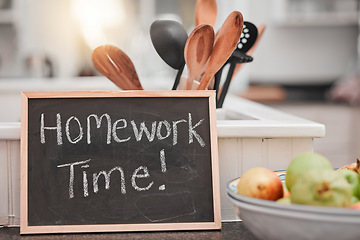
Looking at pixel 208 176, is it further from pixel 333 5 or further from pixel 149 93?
pixel 333 5

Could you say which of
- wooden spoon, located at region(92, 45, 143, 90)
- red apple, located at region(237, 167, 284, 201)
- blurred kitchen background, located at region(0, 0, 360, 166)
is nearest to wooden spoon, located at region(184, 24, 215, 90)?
wooden spoon, located at region(92, 45, 143, 90)

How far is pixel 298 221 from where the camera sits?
1.67 feet

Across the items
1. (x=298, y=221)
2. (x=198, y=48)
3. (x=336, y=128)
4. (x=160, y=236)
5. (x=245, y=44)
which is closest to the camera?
(x=298, y=221)

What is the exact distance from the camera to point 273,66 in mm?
3789

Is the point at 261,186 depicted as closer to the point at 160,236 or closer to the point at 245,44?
the point at 160,236

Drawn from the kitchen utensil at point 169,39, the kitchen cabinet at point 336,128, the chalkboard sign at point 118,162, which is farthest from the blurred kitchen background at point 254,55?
the chalkboard sign at point 118,162

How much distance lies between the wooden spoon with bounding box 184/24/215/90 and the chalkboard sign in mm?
100

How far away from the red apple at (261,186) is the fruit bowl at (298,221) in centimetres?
3

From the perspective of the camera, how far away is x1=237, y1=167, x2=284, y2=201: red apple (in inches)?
23.1

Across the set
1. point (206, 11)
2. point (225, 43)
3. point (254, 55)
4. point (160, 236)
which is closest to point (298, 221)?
point (160, 236)

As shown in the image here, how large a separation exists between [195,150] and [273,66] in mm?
3206

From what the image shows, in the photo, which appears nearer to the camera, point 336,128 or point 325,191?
point 325,191

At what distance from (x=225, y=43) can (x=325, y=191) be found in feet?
1.10

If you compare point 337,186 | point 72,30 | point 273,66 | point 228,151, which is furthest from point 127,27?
point 337,186
